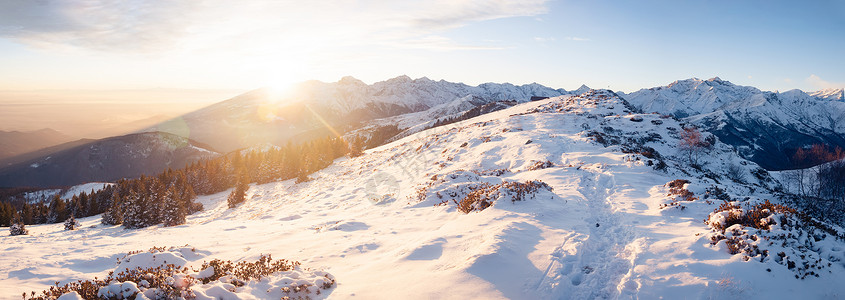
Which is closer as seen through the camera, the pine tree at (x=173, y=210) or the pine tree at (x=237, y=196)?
the pine tree at (x=173, y=210)

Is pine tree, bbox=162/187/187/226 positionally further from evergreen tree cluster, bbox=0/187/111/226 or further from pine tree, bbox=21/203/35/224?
pine tree, bbox=21/203/35/224

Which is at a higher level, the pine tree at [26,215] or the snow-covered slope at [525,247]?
the snow-covered slope at [525,247]

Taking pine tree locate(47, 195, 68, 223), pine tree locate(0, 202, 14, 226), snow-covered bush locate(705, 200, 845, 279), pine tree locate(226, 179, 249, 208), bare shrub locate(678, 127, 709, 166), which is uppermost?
snow-covered bush locate(705, 200, 845, 279)

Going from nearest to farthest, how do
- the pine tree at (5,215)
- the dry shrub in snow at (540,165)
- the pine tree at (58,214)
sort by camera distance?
1. the dry shrub in snow at (540,165)
2. the pine tree at (5,215)
3. the pine tree at (58,214)

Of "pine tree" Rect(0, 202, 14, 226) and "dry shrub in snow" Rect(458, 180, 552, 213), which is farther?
"pine tree" Rect(0, 202, 14, 226)

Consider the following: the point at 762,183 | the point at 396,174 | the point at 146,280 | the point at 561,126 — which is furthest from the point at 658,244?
the point at 762,183

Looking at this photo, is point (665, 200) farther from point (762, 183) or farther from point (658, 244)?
point (762, 183)

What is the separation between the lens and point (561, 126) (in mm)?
52344

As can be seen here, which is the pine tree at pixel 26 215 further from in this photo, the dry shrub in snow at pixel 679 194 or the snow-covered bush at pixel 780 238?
the snow-covered bush at pixel 780 238

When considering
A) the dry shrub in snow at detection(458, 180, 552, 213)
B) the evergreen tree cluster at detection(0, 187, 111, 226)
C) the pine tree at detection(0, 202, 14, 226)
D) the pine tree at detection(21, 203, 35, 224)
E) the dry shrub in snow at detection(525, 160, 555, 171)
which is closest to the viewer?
the dry shrub in snow at detection(458, 180, 552, 213)

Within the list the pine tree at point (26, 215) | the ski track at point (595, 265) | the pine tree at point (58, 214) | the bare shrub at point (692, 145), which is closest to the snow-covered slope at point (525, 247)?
the ski track at point (595, 265)

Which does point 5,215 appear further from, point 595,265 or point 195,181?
point 595,265

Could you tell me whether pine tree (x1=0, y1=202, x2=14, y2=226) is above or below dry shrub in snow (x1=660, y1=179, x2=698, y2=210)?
below

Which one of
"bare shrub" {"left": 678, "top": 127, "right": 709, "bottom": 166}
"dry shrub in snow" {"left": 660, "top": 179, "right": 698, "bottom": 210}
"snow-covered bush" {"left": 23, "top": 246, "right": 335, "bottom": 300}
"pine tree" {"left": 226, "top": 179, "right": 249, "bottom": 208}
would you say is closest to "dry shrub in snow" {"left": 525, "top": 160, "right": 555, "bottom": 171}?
"dry shrub in snow" {"left": 660, "top": 179, "right": 698, "bottom": 210}
